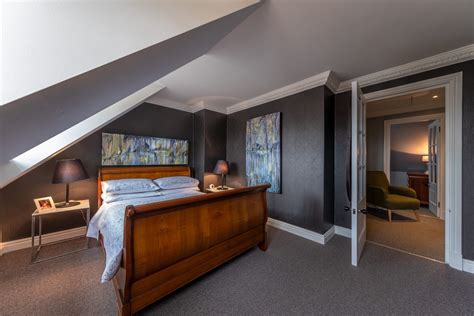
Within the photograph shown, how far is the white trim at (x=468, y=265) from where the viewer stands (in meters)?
1.85

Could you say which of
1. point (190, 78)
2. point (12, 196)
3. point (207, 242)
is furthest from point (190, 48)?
point (12, 196)

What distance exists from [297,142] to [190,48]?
6.98 ft

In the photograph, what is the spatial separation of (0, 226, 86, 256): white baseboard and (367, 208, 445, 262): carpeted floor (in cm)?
433

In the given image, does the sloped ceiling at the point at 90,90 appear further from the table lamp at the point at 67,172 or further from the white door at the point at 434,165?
the white door at the point at 434,165

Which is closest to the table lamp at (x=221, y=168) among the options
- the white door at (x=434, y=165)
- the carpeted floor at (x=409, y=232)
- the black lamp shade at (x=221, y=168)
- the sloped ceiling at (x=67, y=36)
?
A: the black lamp shade at (x=221, y=168)

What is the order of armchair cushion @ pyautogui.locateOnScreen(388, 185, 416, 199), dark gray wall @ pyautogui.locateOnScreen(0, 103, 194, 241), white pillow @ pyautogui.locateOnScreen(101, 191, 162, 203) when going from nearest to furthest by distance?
1. dark gray wall @ pyautogui.locateOnScreen(0, 103, 194, 241)
2. white pillow @ pyautogui.locateOnScreen(101, 191, 162, 203)
3. armchair cushion @ pyautogui.locateOnScreen(388, 185, 416, 199)

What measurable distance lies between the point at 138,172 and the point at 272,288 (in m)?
2.69

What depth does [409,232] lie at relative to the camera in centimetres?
279

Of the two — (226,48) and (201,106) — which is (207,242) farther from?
(201,106)

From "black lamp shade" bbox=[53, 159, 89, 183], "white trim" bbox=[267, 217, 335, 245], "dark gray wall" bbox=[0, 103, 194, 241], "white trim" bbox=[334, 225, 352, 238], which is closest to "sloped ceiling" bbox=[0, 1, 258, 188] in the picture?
"black lamp shade" bbox=[53, 159, 89, 183]

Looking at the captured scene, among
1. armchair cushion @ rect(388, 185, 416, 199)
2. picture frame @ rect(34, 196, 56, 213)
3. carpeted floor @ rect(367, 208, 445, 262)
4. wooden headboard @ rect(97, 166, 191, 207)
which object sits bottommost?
carpeted floor @ rect(367, 208, 445, 262)

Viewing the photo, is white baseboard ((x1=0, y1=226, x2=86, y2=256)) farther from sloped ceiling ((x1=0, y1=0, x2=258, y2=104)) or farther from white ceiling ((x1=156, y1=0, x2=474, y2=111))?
sloped ceiling ((x1=0, y1=0, x2=258, y2=104))

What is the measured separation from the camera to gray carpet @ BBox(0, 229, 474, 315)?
1.42 m

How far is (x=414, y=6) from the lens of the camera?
4.55ft
